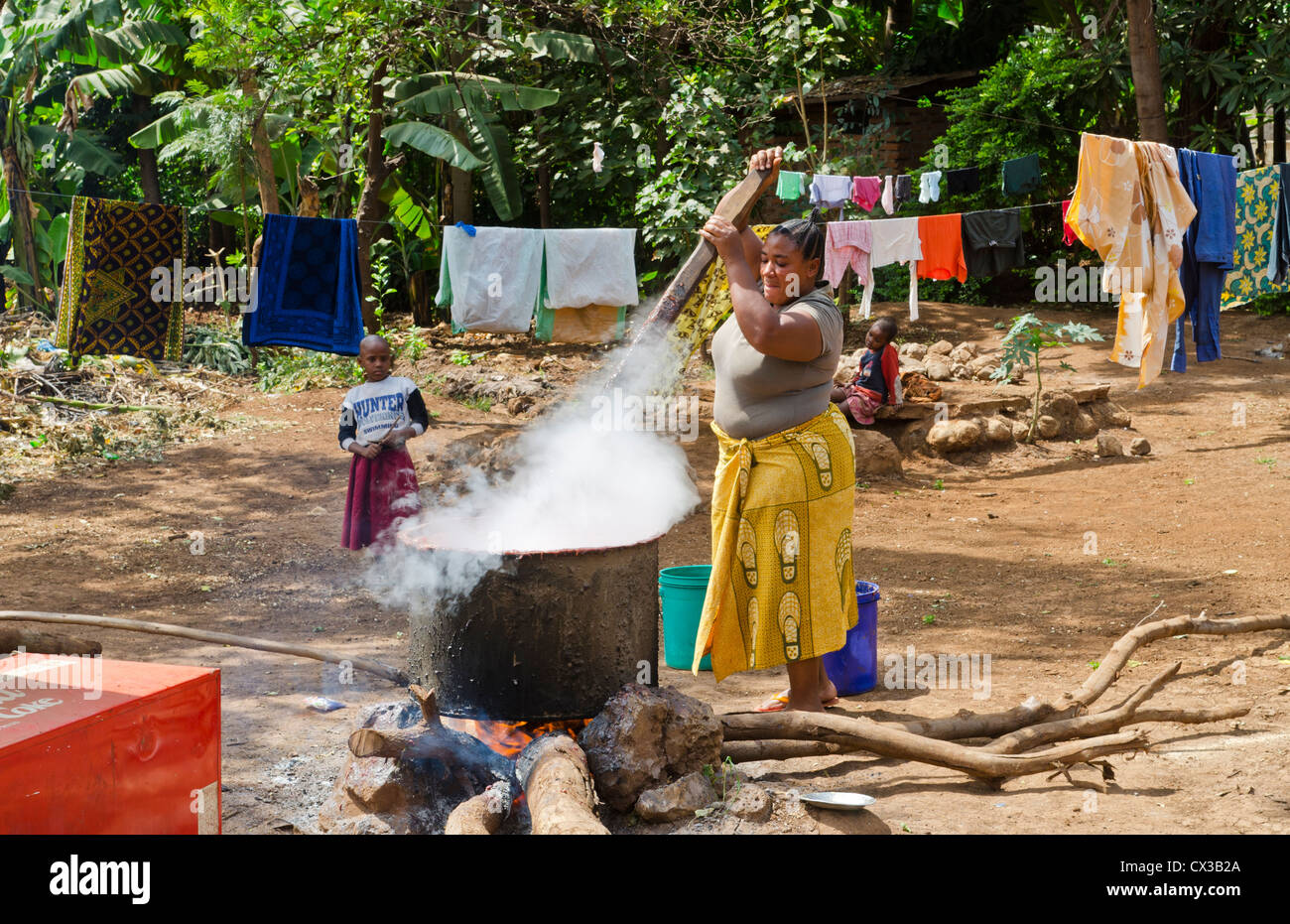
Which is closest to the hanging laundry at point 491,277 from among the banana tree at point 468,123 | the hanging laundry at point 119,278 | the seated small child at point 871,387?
the banana tree at point 468,123

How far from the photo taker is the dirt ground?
3.52m

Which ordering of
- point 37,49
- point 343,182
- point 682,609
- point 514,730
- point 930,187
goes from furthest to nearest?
point 343,182 < point 37,49 < point 930,187 < point 682,609 < point 514,730

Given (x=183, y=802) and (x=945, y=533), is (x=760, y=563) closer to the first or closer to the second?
(x=183, y=802)

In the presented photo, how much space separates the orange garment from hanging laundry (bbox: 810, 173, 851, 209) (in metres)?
0.81

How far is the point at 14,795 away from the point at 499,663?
160cm

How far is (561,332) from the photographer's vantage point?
1008 centimetres

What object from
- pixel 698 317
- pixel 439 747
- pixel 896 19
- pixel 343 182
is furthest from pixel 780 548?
pixel 896 19

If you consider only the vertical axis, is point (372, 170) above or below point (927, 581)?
above

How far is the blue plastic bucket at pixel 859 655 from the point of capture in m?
4.59

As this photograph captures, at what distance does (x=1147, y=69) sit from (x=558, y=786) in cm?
1041

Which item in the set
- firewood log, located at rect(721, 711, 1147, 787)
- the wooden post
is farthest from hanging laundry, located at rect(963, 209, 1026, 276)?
firewood log, located at rect(721, 711, 1147, 787)

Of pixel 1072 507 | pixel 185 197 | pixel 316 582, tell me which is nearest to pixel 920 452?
pixel 1072 507

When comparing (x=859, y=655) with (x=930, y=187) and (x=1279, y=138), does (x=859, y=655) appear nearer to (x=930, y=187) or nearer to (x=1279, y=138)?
(x=930, y=187)

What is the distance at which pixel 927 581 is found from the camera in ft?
22.5
